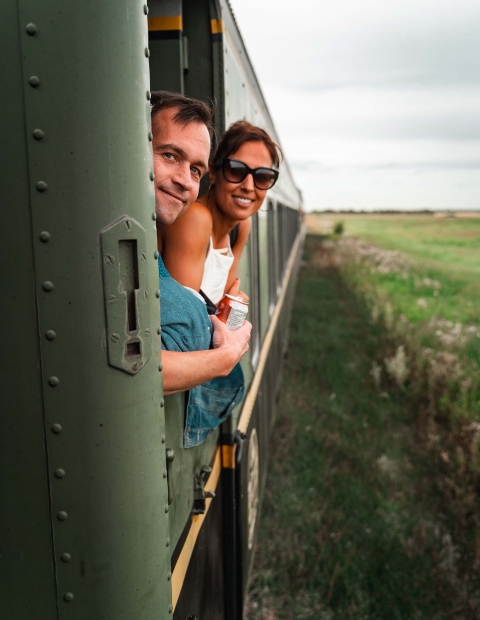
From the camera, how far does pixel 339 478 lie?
548 cm

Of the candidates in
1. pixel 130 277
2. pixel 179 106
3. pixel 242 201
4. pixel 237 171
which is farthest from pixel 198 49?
pixel 130 277

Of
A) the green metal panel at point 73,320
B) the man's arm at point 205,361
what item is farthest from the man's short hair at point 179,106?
the man's arm at point 205,361

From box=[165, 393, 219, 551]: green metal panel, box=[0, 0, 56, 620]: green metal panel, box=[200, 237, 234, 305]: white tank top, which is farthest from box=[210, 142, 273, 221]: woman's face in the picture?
box=[0, 0, 56, 620]: green metal panel

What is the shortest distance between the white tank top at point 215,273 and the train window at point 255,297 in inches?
55.2

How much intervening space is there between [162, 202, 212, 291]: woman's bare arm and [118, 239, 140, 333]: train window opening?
0.51m

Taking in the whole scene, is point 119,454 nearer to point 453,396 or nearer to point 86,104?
point 86,104

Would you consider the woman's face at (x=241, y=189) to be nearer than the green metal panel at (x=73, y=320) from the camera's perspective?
No

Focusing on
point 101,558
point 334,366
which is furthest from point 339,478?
point 101,558

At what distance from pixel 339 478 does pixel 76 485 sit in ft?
15.3

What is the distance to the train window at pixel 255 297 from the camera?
3.62 metres

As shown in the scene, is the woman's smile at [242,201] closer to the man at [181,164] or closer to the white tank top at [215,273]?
the white tank top at [215,273]

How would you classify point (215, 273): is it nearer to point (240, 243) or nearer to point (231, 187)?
point (231, 187)

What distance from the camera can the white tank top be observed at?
6.50ft

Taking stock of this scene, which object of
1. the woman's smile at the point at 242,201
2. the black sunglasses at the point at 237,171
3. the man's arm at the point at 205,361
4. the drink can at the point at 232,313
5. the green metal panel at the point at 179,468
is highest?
the black sunglasses at the point at 237,171
